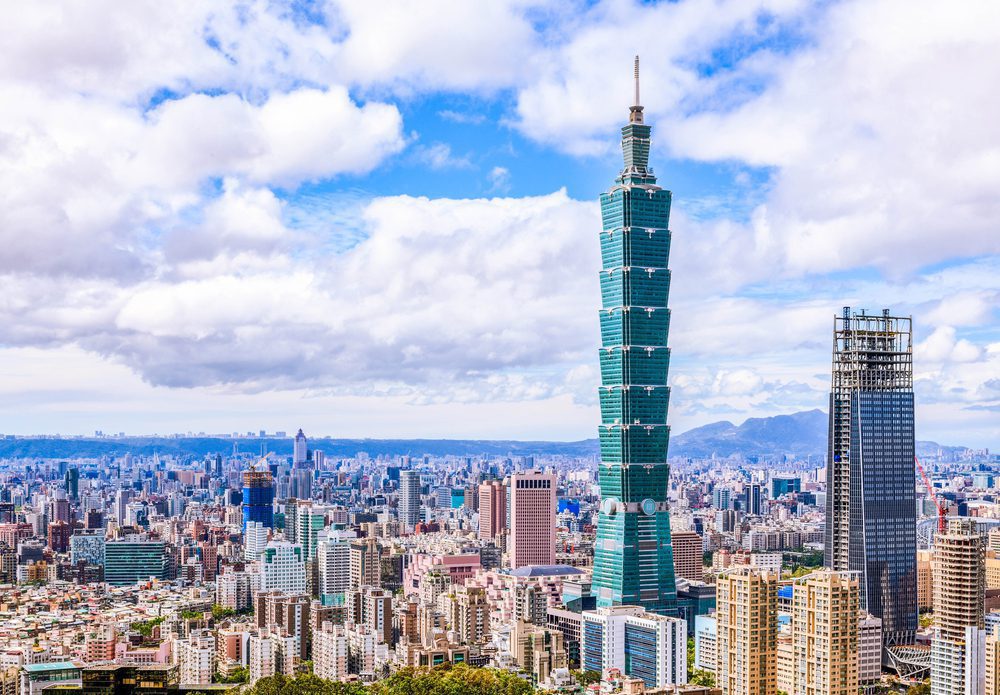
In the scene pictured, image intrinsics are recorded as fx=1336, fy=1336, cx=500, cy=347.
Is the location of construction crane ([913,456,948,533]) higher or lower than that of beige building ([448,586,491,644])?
higher

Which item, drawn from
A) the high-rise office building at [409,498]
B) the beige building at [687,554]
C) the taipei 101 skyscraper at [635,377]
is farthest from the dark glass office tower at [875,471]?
the high-rise office building at [409,498]

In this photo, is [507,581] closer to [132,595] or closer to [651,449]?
[651,449]

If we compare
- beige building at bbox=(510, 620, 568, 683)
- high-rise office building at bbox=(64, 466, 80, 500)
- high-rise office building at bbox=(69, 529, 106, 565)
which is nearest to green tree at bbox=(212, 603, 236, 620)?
beige building at bbox=(510, 620, 568, 683)

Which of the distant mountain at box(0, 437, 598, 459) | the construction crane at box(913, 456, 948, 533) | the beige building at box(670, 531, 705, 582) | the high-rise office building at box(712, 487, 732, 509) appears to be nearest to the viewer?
the construction crane at box(913, 456, 948, 533)

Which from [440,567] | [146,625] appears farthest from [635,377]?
[146,625]

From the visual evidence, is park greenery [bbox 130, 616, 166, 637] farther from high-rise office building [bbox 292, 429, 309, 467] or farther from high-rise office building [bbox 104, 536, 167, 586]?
high-rise office building [bbox 292, 429, 309, 467]

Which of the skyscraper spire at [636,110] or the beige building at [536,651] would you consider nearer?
the beige building at [536,651]

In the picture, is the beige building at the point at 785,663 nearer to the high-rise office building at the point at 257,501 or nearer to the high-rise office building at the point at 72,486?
the high-rise office building at the point at 257,501

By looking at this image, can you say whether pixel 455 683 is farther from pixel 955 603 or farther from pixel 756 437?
pixel 756 437
